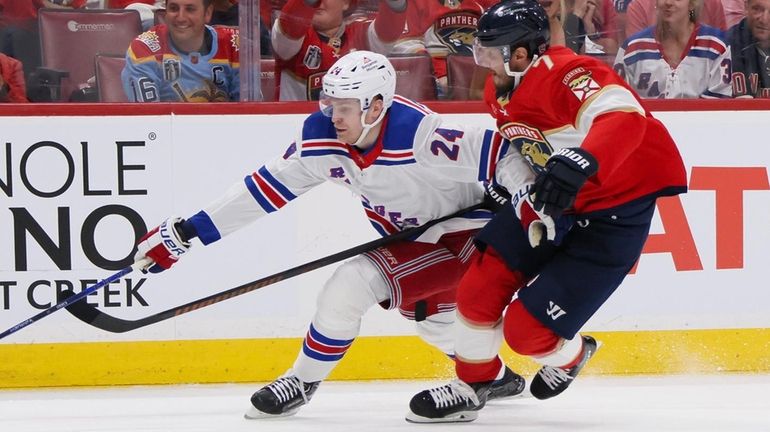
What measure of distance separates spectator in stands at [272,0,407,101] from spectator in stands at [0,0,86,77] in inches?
33.4

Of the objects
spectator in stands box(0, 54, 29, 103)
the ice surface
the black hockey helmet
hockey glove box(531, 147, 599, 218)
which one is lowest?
the ice surface

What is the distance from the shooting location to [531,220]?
3135 mm

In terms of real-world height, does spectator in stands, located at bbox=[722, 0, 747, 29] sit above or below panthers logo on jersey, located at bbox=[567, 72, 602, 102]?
below

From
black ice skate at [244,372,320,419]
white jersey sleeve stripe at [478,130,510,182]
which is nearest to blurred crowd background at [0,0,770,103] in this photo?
white jersey sleeve stripe at [478,130,510,182]

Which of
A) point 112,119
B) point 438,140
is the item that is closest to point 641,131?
point 438,140

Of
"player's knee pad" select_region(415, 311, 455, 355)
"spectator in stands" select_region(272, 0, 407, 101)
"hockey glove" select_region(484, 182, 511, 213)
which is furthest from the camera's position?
"spectator in stands" select_region(272, 0, 407, 101)

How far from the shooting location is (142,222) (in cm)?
422

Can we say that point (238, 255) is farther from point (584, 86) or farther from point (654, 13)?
point (654, 13)

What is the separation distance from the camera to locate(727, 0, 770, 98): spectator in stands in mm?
4535

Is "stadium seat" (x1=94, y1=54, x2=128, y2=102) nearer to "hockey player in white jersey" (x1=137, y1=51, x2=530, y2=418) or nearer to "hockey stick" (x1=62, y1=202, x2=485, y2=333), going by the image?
"hockey stick" (x1=62, y1=202, x2=485, y2=333)

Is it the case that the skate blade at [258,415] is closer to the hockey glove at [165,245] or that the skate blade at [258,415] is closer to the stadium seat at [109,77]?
the hockey glove at [165,245]

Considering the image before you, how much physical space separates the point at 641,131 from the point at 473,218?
72 centimetres

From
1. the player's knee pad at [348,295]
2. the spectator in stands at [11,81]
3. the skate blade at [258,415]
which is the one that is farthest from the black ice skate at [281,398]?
the spectator in stands at [11,81]

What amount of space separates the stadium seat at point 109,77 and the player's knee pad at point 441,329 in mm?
1433
